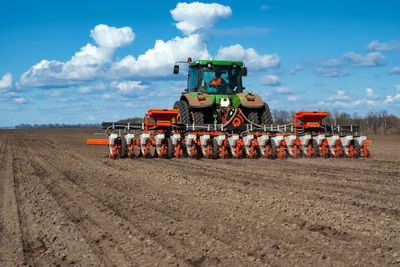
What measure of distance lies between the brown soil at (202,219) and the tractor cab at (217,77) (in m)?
5.46

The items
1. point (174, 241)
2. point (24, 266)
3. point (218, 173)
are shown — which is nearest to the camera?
point (24, 266)

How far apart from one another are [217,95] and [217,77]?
673 mm

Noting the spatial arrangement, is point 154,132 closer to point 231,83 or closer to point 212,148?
point 212,148

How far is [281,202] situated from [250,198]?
0.49 m

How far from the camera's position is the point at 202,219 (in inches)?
185

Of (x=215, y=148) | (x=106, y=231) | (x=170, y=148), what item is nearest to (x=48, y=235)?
(x=106, y=231)

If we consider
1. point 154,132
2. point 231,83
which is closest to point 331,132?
point 231,83

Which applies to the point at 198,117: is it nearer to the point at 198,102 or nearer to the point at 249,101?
the point at 198,102

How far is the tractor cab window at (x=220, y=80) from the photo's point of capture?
1338cm

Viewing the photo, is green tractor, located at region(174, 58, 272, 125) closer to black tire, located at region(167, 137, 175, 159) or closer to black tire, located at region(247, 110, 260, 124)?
black tire, located at region(247, 110, 260, 124)

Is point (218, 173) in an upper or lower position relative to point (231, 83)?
lower

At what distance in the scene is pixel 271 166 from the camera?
9.73 m

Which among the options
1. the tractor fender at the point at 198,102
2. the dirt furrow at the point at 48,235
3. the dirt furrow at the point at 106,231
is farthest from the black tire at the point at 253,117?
the dirt furrow at the point at 48,235

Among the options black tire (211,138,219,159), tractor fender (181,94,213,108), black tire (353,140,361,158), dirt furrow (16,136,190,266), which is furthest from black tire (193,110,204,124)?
dirt furrow (16,136,190,266)
